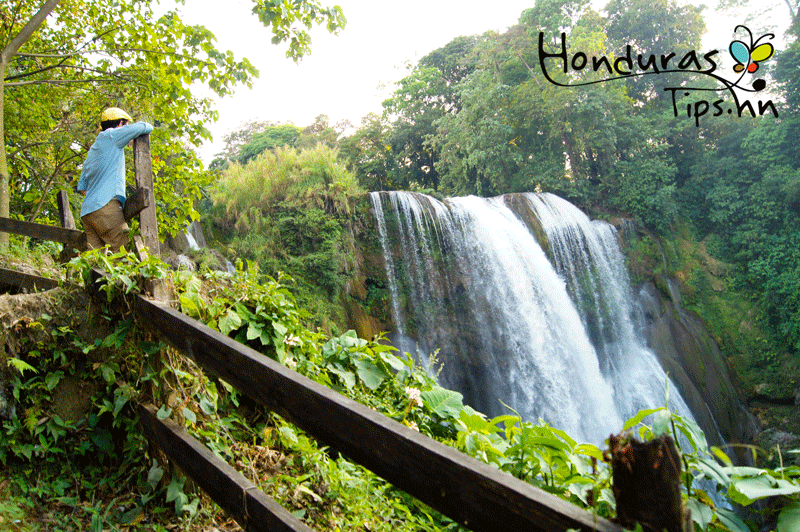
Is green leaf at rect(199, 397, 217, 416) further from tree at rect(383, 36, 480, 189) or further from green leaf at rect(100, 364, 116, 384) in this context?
tree at rect(383, 36, 480, 189)

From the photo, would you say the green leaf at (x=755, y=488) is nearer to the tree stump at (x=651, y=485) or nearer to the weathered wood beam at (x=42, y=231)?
the tree stump at (x=651, y=485)

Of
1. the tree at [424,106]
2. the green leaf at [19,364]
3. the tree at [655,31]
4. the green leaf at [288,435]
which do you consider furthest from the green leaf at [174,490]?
the tree at [655,31]

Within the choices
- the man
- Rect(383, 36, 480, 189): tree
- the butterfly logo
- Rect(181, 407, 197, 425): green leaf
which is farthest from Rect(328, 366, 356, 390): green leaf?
Rect(383, 36, 480, 189): tree

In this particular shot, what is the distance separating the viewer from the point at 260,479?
2.18 m

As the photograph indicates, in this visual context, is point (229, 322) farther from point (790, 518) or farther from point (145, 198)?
point (790, 518)

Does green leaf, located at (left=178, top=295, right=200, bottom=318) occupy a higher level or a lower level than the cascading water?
higher

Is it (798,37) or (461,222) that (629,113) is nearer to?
(798,37)

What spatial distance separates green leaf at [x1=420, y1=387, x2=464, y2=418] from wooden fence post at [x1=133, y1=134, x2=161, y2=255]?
173 centimetres

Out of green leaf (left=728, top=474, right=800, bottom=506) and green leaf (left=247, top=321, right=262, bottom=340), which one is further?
green leaf (left=247, top=321, right=262, bottom=340)

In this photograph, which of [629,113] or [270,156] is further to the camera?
[629,113]

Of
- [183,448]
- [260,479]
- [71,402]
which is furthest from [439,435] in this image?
[71,402]

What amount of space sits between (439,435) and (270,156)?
1080 centimetres

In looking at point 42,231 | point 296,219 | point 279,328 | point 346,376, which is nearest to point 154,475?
point 279,328

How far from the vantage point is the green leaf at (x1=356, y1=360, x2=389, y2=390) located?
2.76 metres
